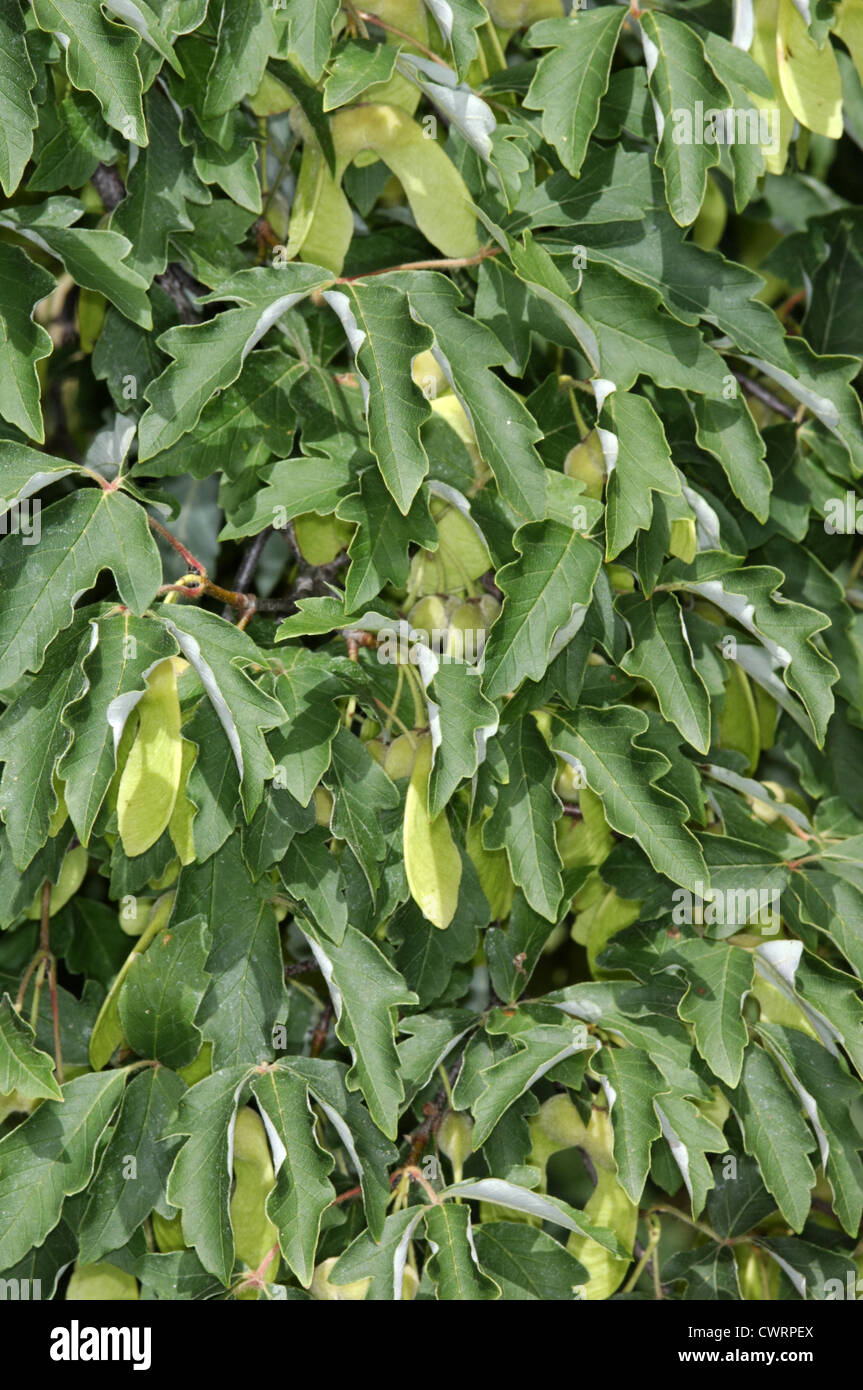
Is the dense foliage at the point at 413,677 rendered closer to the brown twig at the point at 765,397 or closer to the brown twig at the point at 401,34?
the brown twig at the point at 401,34

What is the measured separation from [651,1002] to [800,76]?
85 centimetres

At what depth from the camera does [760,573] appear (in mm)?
1196

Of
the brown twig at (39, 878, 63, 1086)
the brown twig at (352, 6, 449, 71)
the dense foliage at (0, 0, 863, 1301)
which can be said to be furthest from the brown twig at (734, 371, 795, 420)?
the brown twig at (39, 878, 63, 1086)

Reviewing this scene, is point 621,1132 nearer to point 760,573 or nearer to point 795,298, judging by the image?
point 760,573

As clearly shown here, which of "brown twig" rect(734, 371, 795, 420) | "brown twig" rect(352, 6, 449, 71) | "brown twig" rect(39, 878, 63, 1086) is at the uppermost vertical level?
"brown twig" rect(352, 6, 449, 71)

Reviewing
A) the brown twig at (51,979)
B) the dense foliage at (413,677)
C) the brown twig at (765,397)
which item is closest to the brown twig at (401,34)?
the dense foliage at (413,677)

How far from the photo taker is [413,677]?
3.84 feet

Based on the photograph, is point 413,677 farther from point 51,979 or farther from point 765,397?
point 765,397

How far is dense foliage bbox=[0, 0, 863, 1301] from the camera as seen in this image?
1065 mm

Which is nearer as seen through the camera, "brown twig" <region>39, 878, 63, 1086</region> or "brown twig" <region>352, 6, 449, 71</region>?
"brown twig" <region>352, 6, 449, 71</region>

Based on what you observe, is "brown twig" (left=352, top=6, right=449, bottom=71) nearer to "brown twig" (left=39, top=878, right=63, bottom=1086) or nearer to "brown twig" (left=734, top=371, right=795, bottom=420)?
"brown twig" (left=734, top=371, right=795, bottom=420)

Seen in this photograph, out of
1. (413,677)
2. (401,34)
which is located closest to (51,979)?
(413,677)
